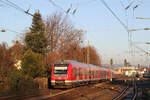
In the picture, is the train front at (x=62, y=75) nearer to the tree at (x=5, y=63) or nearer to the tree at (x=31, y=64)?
the tree at (x=31, y=64)

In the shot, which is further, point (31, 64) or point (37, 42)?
point (37, 42)

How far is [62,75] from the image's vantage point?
2636 cm

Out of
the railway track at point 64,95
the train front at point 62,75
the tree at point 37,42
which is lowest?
the railway track at point 64,95

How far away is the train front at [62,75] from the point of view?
26172 mm

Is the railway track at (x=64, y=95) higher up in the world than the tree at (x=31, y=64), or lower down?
lower down

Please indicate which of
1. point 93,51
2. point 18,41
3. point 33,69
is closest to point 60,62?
point 33,69

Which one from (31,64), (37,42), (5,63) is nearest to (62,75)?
(31,64)

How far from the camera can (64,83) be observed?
2616 cm

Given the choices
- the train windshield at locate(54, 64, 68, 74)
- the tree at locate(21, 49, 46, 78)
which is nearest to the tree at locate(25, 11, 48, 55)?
the tree at locate(21, 49, 46, 78)

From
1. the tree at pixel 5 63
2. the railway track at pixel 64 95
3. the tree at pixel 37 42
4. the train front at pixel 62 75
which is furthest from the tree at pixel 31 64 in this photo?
the tree at pixel 37 42

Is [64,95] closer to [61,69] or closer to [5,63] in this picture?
[61,69]

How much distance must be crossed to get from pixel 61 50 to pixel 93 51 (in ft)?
93.2

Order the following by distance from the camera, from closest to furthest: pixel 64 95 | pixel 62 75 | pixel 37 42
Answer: pixel 64 95 → pixel 62 75 → pixel 37 42

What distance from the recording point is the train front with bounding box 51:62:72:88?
26.2 meters
